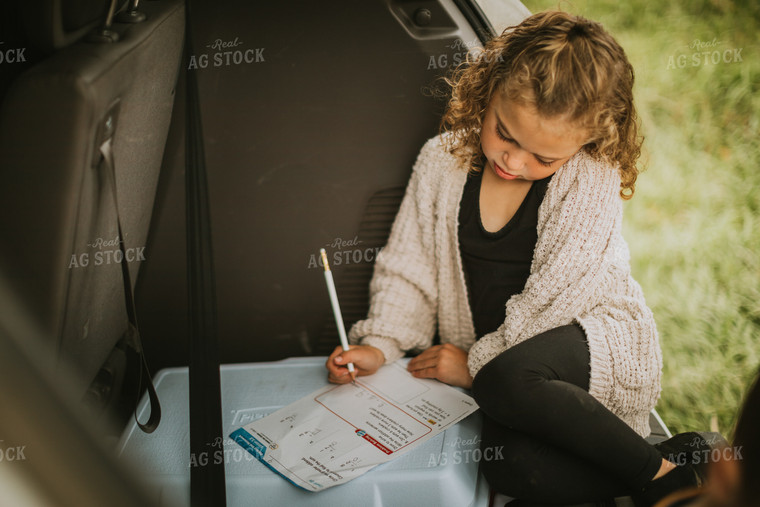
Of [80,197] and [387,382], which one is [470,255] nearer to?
[387,382]

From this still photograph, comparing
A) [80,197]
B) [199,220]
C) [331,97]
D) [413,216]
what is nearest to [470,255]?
[413,216]

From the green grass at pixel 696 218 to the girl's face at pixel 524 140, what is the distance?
369 mm

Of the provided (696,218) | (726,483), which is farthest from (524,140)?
(696,218)

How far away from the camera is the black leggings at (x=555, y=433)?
0.99m

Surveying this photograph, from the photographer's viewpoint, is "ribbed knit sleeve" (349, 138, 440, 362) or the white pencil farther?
"ribbed knit sleeve" (349, 138, 440, 362)

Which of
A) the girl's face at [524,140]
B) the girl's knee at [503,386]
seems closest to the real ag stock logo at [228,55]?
the girl's face at [524,140]

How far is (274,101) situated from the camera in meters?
1.16

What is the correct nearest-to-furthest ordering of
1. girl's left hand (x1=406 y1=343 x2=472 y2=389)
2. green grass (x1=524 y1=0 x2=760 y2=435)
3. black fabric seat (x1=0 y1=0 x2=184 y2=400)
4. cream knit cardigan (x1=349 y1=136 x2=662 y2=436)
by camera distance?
black fabric seat (x1=0 y1=0 x2=184 y2=400) < cream knit cardigan (x1=349 y1=136 x2=662 y2=436) < girl's left hand (x1=406 y1=343 x2=472 y2=389) < green grass (x1=524 y1=0 x2=760 y2=435)

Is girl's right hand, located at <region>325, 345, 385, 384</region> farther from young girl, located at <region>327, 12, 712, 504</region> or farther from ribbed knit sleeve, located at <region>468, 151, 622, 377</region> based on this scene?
ribbed knit sleeve, located at <region>468, 151, 622, 377</region>

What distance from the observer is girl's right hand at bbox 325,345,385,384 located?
119cm

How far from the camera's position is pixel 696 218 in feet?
5.25

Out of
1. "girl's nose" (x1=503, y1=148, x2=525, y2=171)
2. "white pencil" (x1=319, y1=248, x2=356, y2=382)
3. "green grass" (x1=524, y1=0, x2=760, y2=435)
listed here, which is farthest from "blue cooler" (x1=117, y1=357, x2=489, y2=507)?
"green grass" (x1=524, y1=0, x2=760, y2=435)

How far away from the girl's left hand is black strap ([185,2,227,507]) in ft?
1.24

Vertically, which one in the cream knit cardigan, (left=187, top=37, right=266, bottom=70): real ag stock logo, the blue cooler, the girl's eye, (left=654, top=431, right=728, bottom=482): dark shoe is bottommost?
the blue cooler
